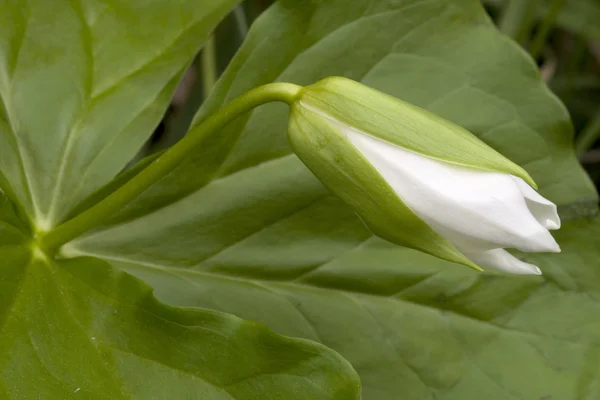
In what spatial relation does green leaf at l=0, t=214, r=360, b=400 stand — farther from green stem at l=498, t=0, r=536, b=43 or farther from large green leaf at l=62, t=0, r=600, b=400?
green stem at l=498, t=0, r=536, b=43

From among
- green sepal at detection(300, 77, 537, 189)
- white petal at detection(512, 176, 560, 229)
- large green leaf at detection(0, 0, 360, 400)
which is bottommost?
large green leaf at detection(0, 0, 360, 400)

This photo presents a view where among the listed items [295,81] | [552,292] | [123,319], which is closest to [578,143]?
[552,292]

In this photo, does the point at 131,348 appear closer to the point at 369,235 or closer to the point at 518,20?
the point at 369,235

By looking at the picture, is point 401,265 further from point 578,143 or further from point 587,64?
point 587,64

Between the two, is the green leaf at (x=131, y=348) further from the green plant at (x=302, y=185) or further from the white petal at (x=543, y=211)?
the white petal at (x=543, y=211)

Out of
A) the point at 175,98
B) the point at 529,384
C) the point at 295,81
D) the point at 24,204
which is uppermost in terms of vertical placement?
the point at 295,81

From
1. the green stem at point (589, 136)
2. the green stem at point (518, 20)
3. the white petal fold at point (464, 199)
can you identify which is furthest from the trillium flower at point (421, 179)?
the green stem at point (589, 136)

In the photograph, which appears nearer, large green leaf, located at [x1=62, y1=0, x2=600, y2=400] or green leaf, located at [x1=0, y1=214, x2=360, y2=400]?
green leaf, located at [x1=0, y1=214, x2=360, y2=400]

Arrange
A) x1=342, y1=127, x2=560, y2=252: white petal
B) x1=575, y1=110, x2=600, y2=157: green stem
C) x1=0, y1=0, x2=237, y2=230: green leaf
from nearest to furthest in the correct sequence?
x1=342, y1=127, x2=560, y2=252: white petal < x1=0, y1=0, x2=237, y2=230: green leaf < x1=575, y1=110, x2=600, y2=157: green stem

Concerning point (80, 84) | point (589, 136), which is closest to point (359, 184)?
point (80, 84)

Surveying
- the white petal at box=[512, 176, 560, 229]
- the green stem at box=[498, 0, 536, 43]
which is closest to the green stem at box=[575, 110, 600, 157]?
the green stem at box=[498, 0, 536, 43]
